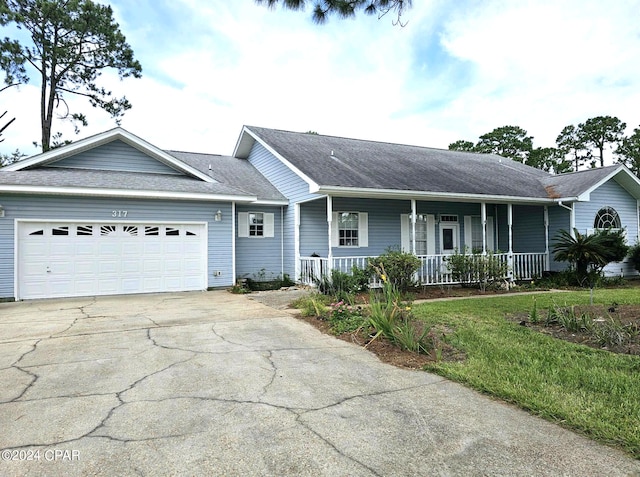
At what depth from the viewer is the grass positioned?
3.30m

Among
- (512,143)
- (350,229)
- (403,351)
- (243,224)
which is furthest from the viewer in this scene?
(512,143)

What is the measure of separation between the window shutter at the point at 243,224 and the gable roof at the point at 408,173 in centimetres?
230

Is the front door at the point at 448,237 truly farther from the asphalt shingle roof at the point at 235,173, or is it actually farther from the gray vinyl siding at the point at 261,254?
the asphalt shingle roof at the point at 235,173

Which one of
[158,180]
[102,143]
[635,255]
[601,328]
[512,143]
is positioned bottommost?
[601,328]


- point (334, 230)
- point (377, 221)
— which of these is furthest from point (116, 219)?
point (377, 221)

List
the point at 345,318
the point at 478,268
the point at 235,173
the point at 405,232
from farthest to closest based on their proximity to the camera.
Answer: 1. the point at 235,173
2. the point at 405,232
3. the point at 478,268
4. the point at 345,318

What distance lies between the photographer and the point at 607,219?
16.1m

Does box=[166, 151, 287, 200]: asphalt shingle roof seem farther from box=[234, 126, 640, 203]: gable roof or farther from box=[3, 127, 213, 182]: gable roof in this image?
box=[3, 127, 213, 182]: gable roof

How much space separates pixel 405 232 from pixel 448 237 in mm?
1965

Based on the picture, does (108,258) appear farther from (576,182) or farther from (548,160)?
(548,160)

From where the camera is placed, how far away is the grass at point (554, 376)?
130 inches

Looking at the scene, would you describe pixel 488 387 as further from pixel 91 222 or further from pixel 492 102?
pixel 492 102

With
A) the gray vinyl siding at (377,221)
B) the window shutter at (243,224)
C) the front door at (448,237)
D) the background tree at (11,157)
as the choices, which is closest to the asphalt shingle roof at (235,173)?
the window shutter at (243,224)

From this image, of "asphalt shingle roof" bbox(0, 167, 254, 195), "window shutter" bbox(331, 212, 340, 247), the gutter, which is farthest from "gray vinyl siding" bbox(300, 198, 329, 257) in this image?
"asphalt shingle roof" bbox(0, 167, 254, 195)
